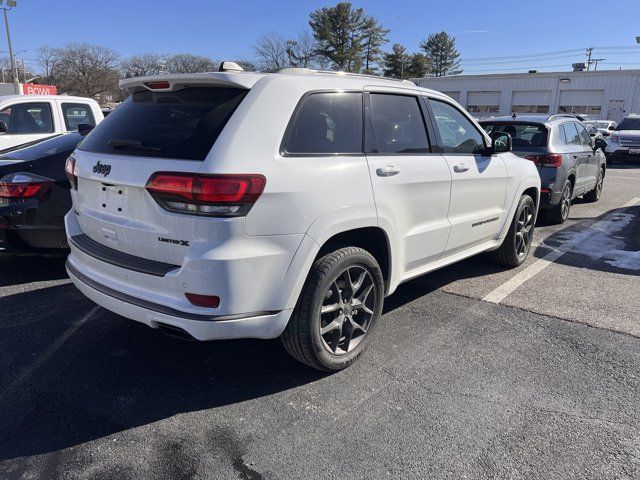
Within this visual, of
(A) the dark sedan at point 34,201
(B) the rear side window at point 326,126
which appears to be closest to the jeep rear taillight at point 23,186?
(A) the dark sedan at point 34,201

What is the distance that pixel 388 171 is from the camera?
3369 millimetres

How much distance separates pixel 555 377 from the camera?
3.29 m

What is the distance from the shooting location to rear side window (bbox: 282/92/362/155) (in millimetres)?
2898

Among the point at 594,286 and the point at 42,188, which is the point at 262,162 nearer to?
the point at 42,188

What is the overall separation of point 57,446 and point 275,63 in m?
61.4

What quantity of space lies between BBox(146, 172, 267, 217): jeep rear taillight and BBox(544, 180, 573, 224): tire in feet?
21.5

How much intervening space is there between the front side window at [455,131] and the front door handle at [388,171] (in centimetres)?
86

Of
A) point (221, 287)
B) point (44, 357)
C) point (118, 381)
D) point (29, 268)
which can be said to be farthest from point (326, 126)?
point (29, 268)

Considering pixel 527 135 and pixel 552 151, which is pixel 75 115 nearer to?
pixel 527 135

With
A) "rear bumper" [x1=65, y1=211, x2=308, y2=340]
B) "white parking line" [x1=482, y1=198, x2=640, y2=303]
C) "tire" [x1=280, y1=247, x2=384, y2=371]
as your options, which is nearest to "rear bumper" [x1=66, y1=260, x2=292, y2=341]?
"rear bumper" [x1=65, y1=211, x2=308, y2=340]

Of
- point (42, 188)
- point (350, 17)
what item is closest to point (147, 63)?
point (350, 17)

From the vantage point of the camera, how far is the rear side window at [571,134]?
8.09 metres

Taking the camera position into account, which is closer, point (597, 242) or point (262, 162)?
point (262, 162)

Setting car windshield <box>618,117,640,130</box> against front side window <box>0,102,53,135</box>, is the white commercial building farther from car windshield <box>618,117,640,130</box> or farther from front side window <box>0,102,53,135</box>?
front side window <box>0,102,53,135</box>
